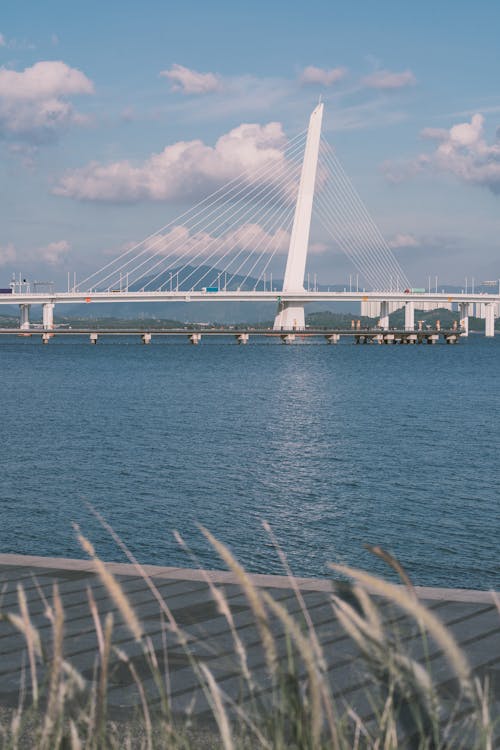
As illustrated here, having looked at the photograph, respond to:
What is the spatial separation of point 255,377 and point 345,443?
110 ft

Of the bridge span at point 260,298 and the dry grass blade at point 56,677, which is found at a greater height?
the bridge span at point 260,298

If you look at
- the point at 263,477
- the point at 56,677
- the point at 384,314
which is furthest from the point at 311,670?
the point at 384,314

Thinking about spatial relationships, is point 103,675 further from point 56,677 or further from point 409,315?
point 409,315

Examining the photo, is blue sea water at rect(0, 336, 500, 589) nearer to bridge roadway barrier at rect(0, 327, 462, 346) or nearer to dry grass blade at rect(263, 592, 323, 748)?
dry grass blade at rect(263, 592, 323, 748)

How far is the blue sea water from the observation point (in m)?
14.1

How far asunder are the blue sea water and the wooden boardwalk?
394 cm

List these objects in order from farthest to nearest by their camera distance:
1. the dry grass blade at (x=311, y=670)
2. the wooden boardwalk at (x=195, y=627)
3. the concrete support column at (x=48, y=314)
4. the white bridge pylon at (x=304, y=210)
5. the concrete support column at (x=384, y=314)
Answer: the concrete support column at (x=384, y=314) < the concrete support column at (x=48, y=314) < the white bridge pylon at (x=304, y=210) < the wooden boardwalk at (x=195, y=627) < the dry grass blade at (x=311, y=670)

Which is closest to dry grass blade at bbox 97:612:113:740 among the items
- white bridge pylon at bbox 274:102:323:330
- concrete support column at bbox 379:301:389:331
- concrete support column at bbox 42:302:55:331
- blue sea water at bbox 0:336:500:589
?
blue sea water at bbox 0:336:500:589

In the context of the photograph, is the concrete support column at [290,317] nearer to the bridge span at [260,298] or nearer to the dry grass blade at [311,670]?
the bridge span at [260,298]

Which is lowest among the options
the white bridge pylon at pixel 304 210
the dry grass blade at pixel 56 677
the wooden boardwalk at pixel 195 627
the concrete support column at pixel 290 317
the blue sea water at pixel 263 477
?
the blue sea water at pixel 263 477

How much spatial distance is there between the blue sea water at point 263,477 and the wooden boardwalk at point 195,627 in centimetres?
394

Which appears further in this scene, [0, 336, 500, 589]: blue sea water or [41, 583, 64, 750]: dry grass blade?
[0, 336, 500, 589]: blue sea water

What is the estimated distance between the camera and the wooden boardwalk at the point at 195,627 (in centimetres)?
470

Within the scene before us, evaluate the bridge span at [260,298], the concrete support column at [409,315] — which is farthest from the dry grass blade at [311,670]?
the concrete support column at [409,315]
